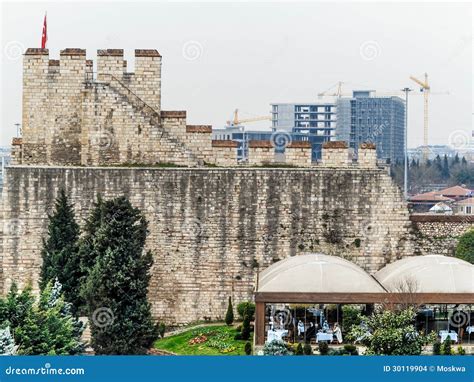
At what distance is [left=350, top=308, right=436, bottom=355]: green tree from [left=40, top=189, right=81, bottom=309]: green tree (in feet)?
24.8

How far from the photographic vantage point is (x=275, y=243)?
3400cm

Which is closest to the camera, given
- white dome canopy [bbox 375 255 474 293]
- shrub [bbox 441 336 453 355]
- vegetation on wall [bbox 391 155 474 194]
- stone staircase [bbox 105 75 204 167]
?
shrub [bbox 441 336 453 355]

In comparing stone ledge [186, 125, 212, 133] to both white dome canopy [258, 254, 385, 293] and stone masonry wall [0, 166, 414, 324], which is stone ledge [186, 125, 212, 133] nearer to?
stone masonry wall [0, 166, 414, 324]

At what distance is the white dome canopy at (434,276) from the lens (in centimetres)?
3025

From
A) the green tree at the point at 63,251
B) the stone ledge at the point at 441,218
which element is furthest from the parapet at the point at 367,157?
the green tree at the point at 63,251

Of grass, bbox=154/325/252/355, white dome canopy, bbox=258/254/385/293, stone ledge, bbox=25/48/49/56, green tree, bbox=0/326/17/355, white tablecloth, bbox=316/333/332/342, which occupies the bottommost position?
grass, bbox=154/325/252/355

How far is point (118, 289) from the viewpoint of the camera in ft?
97.9

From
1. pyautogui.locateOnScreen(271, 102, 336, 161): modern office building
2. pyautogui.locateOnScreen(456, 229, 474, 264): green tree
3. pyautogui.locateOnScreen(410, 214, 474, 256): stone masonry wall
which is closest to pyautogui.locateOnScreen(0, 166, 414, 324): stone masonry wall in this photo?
pyautogui.locateOnScreen(410, 214, 474, 256): stone masonry wall

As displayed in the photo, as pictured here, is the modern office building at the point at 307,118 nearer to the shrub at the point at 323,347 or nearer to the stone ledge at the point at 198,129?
the stone ledge at the point at 198,129

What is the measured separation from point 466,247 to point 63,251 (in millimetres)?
10467

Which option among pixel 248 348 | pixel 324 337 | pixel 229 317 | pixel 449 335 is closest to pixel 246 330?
pixel 248 348

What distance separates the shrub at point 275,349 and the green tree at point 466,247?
8.25 m

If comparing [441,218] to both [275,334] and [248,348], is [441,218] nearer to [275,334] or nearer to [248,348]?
[275,334]

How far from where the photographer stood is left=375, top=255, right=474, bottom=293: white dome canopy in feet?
99.2
